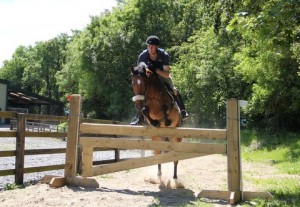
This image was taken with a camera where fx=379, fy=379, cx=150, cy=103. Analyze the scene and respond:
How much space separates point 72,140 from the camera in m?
7.01

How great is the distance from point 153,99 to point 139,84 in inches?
21.4

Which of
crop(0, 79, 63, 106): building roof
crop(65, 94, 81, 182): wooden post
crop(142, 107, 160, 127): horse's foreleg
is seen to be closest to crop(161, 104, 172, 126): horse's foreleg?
crop(142, 107, 160, 127): horse's foreleg

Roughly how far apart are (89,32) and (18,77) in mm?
49880

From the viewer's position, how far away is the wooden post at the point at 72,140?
6.91 metres

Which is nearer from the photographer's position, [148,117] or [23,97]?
[148,117]

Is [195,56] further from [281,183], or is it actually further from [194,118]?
[281,183]

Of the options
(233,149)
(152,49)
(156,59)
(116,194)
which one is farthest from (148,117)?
(233,149)

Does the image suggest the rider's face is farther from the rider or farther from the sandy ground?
the sandy ground

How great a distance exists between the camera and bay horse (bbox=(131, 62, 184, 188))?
672 centimetres

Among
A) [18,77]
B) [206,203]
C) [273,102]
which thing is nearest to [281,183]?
[206,203]

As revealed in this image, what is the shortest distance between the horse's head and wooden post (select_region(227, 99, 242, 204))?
153 cm

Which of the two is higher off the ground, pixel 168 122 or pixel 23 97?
pixel 23 97

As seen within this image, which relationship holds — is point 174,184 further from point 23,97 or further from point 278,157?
point 23,97

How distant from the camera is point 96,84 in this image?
117 feet
